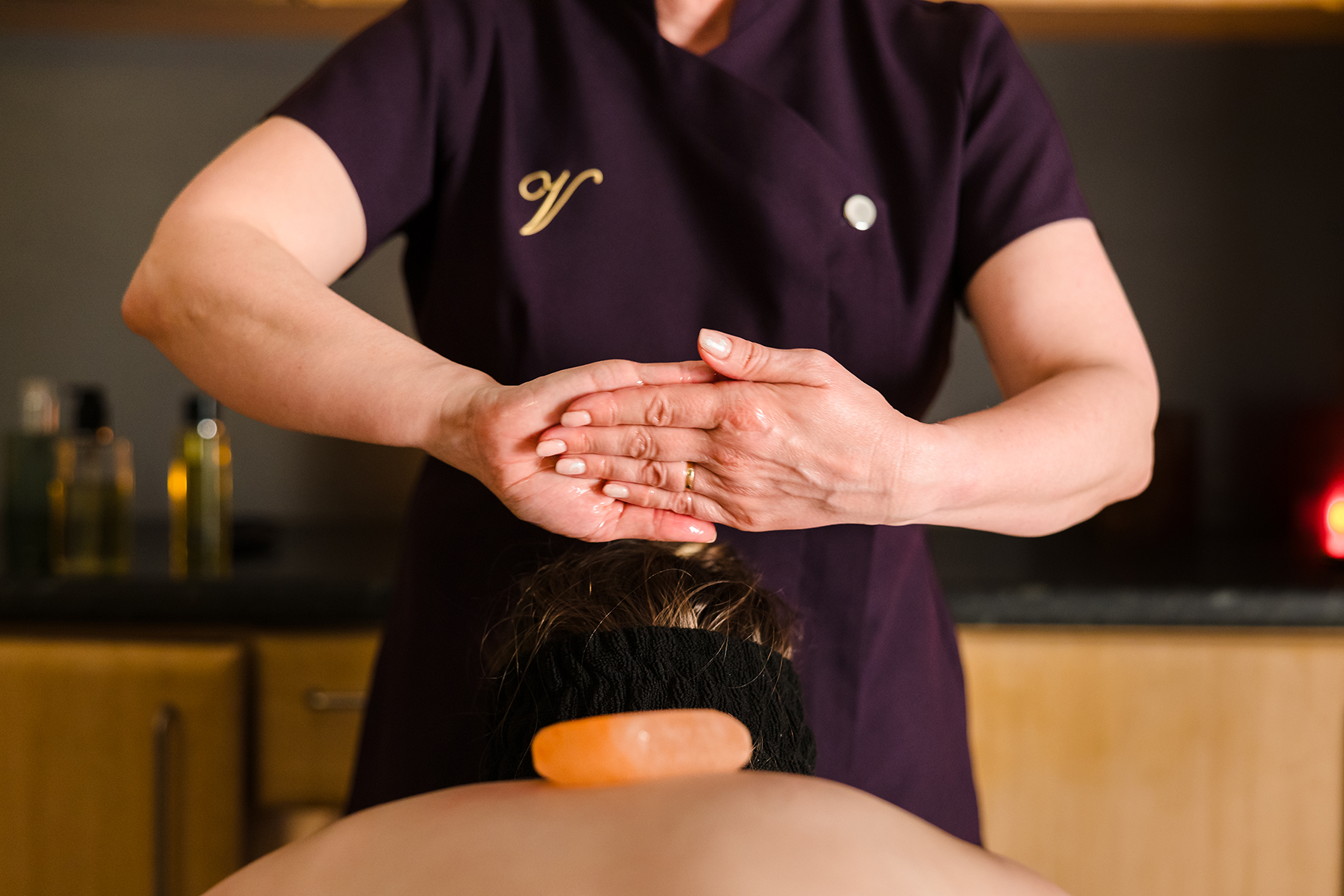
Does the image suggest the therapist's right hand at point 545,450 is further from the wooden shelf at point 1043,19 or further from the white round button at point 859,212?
the wooden shelf at point 1043,19

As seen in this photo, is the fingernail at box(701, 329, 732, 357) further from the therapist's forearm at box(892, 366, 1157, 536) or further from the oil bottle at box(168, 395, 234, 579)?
the oil bottle at box(168, 395, 234, 579)

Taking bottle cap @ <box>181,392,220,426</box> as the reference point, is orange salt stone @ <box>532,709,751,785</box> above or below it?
below

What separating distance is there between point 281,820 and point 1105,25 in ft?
5.58

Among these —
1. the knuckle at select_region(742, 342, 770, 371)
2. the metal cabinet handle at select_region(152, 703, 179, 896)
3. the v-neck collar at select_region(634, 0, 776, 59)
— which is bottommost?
the metal cabinet handle at select_region(152, 703, 179, 896)

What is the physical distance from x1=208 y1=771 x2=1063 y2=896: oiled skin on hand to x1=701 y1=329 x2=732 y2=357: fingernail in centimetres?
29

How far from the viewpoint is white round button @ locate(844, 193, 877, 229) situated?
77cm

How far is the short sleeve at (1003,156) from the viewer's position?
765 mm

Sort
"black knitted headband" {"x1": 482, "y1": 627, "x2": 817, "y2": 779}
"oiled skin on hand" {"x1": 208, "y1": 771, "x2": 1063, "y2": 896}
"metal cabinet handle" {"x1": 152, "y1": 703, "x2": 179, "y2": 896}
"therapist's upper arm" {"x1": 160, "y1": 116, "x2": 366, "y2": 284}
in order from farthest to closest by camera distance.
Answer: "metal cabinet handle" {"x1": 152, "y1": 703, "x2": 179, "y2": 896} < "therapist's upper arm" {"x1": 160, "y1": 116, "x2": 366, "y2": 284} < "black knitted headband" {"x1": 482, "y1": 627, "x2": 817, "y2": 779} < "oiled skin on hand" {"x1": 208, "y1": 771, "x2": 1063, "y2": 896}

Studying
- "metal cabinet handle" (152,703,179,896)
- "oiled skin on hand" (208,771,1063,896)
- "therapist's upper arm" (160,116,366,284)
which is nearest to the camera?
"oiled skin on hand" (208,771,1063,896)

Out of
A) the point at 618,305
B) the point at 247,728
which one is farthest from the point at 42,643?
the point at 618,305

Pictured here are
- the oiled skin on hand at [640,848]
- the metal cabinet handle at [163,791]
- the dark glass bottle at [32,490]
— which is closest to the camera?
the oiled skin on hand at [640,848]

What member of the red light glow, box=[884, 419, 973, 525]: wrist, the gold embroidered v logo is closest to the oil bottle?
the gold embroidered v logo

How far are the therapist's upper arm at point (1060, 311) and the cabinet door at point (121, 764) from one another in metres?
1.00

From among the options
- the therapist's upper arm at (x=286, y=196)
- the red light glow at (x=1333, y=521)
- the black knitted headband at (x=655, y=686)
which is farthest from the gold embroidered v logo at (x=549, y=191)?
the red light glow at (x=1333, y=521)
